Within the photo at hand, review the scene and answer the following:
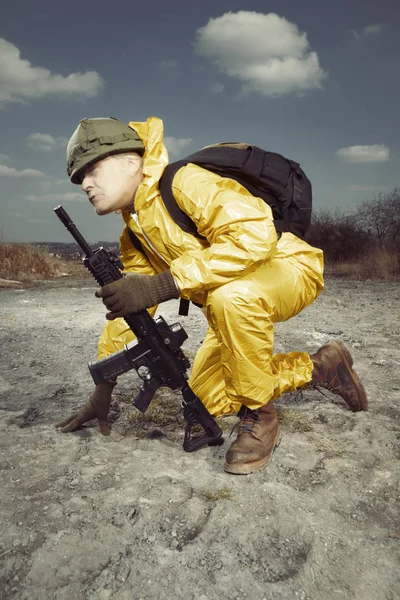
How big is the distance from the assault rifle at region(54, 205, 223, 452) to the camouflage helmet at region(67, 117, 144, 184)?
389 mm

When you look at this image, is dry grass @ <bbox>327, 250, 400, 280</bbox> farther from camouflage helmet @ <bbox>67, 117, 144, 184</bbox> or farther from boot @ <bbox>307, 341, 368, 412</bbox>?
camouflage helmet @ <bbox>67, 117, 144, 184</bbox>

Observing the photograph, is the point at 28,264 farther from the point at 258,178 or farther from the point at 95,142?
the point at 258,178

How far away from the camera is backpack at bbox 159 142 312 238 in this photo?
7.26ft

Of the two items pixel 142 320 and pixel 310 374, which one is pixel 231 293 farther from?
pixel 310 374

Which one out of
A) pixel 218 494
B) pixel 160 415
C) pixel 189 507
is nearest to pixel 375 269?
pixel 160 415

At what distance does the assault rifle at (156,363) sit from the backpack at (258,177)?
439 millimetres

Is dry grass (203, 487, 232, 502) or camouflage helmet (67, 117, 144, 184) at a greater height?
camouflage helmet (67, 117, 144, 184)

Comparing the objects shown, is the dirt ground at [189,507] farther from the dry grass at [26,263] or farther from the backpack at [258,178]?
the dry grass at [26,263]

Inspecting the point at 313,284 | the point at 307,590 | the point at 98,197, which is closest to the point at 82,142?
the point at 98,197

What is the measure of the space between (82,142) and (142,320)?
0.97m

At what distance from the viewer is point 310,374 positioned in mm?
2615

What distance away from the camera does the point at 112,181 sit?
2.30 meters

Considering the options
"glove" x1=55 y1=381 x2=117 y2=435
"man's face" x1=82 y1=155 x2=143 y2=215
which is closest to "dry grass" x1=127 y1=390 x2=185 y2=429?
"glove" x1=55 y1=381 x2=117 y2=435

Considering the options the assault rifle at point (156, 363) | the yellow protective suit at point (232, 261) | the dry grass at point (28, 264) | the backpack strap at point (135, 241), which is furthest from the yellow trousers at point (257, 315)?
the dry grass at point (28, 264)
